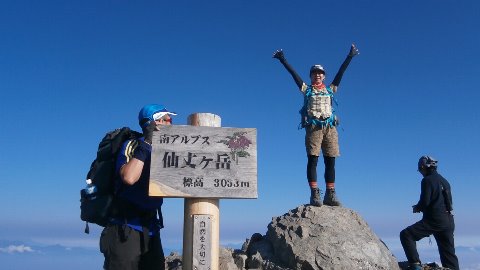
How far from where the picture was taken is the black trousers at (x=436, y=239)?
28.4 ft

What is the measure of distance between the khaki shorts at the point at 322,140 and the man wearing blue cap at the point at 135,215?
4292 mm

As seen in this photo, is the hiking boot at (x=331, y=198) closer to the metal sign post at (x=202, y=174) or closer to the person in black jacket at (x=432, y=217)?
the person in black jacket at (x=432, y=217)

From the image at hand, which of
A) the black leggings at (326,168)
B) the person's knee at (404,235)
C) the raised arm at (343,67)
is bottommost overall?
the person's knee at (404,235)

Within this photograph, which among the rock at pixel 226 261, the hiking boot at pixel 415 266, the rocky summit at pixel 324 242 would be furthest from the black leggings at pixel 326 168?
the hiking boot at pixel 415 266

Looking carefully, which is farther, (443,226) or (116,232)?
(443,226)

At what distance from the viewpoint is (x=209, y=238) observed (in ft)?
15.9

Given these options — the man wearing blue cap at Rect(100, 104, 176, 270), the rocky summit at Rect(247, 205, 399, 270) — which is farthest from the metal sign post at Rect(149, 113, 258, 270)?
the rocky summit at Rect(247, 205, 399, 270)

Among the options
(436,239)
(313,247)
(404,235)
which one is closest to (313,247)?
(313,247)

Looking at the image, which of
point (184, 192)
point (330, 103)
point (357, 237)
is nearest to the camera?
point (184, 192)

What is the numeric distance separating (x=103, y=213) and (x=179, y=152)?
1109 millimetres

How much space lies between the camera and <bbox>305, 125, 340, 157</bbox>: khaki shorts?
342 inches

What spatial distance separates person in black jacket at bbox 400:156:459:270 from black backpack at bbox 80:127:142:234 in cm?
630

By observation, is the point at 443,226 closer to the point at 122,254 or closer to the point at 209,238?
the point at 209,238

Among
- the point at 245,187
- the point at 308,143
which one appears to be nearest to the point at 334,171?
the point at 308,143
